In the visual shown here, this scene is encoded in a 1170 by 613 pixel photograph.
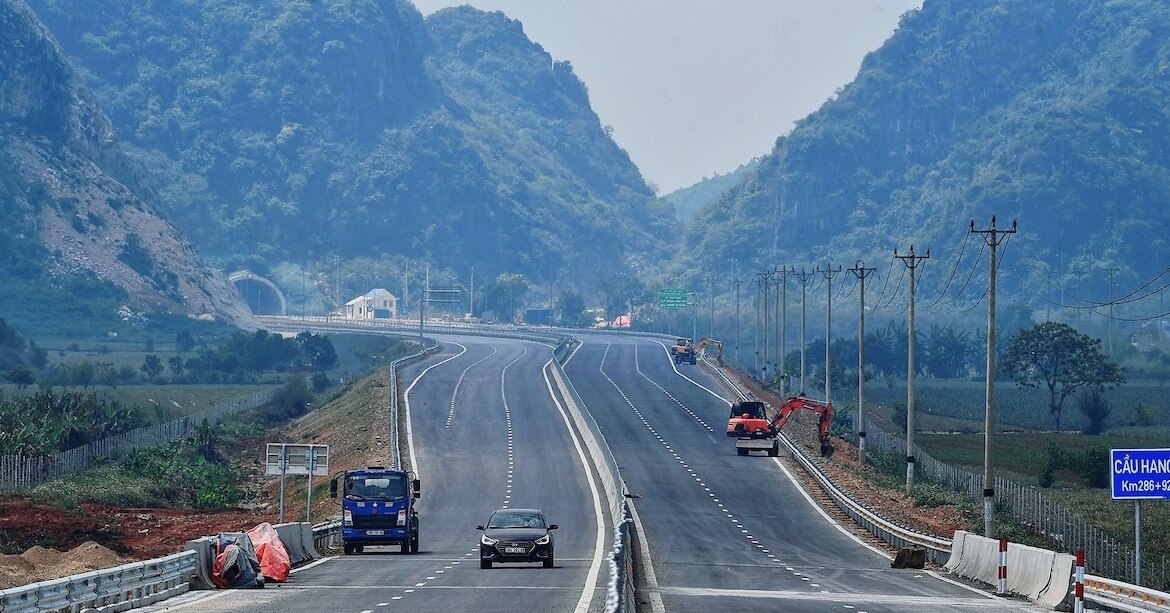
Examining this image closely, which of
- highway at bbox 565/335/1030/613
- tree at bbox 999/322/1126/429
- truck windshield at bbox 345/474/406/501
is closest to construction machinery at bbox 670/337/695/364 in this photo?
highway at bbox 565/335/1030/613

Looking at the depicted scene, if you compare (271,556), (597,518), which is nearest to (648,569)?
(271,556)

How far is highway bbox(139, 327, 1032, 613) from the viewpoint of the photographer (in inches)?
1558

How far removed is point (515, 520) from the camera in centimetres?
5034

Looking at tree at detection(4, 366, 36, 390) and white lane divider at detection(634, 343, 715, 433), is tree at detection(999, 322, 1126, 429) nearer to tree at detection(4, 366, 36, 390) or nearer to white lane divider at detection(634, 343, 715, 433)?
white lane divider at detection(634, 343, 715, 433)

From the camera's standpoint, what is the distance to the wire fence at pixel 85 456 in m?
79.4

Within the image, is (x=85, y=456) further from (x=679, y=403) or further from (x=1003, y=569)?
(x=1003, y=569)

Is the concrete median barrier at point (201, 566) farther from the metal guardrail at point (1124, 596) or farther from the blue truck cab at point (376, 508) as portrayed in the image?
the metal guardrail at point (1124, 596)

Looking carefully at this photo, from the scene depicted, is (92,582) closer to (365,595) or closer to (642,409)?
(365,595)

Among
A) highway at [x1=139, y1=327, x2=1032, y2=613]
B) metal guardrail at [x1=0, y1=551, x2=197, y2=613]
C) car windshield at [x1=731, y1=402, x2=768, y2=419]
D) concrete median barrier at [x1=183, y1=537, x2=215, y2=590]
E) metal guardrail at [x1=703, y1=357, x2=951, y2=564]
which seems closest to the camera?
metal guardrail at [x1=0, y1=551, x2=197, y2=613]

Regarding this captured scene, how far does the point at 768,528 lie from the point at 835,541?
464 centimetres

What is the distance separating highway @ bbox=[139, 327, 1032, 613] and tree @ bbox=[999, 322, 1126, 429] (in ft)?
91.6

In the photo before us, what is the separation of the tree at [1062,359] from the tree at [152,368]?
81.4 meters

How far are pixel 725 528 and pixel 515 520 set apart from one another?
64.9 ft

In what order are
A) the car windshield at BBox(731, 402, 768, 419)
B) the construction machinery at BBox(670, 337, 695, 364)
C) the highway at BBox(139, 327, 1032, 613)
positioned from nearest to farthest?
the highway at BBox(139, 327, 1032, 613) < the car windshield at BBox(731, 402, 768, 419) < the construction machinery at BBox(670, 337, 695, 364)
